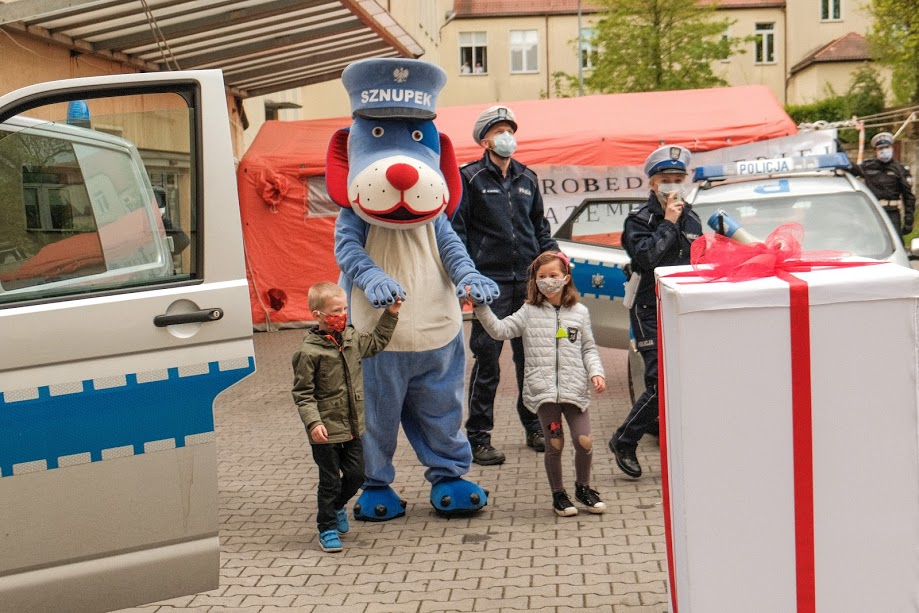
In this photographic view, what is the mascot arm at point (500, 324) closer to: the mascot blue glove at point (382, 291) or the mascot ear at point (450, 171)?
the mascot blue glove at point (382, 291)

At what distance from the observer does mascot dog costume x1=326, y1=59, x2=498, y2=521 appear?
5566 mm

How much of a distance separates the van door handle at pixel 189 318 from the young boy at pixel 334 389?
1.50 meters

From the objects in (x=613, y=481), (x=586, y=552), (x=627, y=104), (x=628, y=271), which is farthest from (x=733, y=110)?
(x=586, y=552)

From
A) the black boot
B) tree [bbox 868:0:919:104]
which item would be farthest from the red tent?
tree [bbox 868:0:919:104]

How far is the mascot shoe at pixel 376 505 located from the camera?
5812mm

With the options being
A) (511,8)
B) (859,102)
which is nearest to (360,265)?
(859,102)

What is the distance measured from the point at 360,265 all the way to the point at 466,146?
362 inches

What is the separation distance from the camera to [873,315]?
2934 mm

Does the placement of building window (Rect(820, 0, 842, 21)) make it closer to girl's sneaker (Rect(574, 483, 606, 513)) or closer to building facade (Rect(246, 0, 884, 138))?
building facade (Rect(246, 0, 884, 138))

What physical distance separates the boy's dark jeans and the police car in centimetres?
270

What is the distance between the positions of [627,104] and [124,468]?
12582 millimetres

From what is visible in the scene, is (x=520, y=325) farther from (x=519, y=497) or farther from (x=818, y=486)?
(x=818, y=486)

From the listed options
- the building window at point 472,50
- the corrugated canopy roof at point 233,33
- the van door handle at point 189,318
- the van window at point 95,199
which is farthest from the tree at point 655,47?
the van door handle at point 189,318

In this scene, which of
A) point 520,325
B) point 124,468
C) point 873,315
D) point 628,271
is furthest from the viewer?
point 628,271
